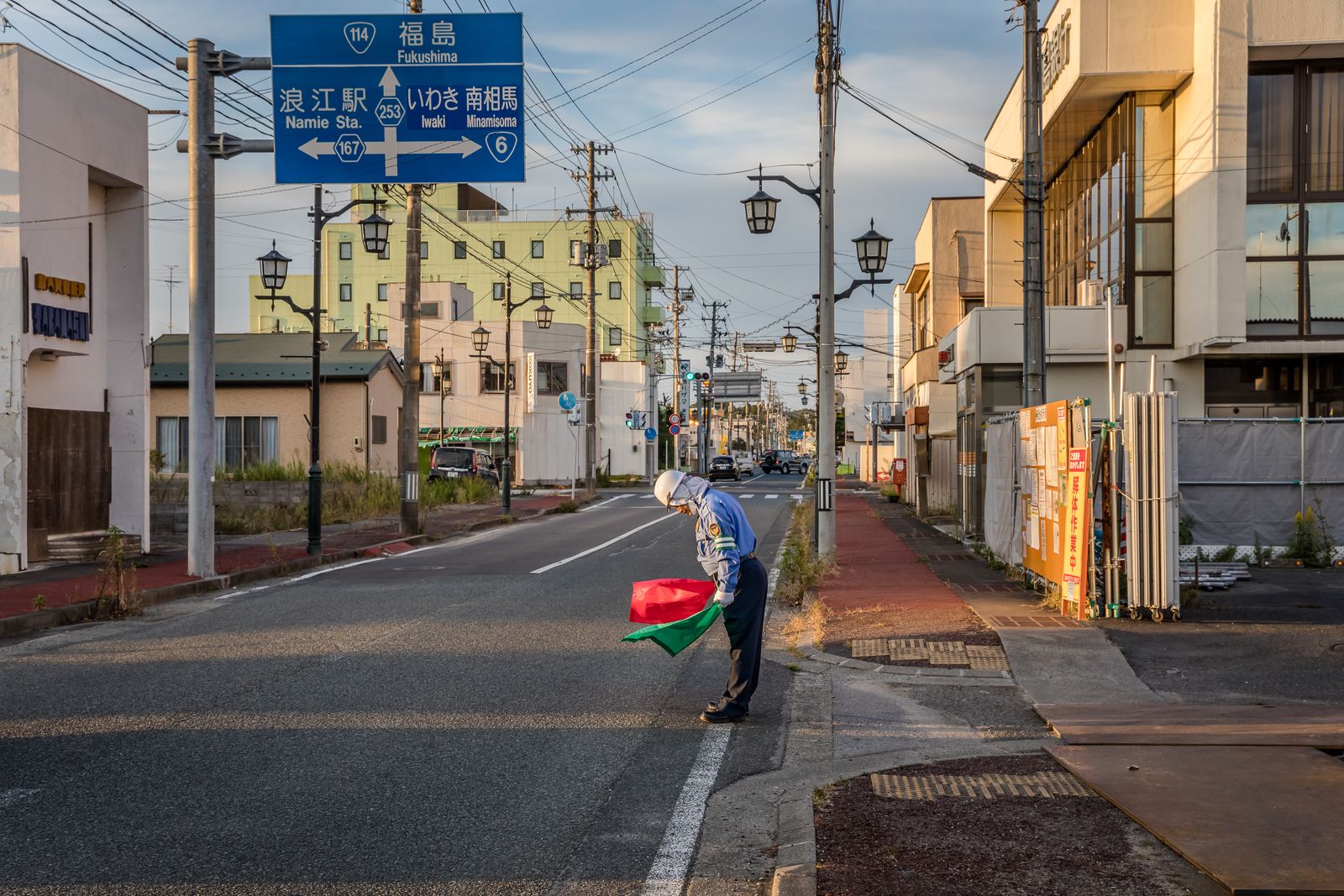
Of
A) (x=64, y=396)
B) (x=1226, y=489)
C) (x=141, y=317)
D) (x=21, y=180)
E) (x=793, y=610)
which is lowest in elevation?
(x=793, y=610)

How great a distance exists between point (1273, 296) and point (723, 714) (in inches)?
711

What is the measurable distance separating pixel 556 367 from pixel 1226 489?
4662cm

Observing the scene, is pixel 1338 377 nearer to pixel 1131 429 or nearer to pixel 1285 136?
pixel 1285 136

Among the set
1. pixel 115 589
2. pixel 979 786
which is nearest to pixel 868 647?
pixel 979 786

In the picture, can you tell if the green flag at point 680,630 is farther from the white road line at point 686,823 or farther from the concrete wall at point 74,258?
the concrete wall at point 74,258

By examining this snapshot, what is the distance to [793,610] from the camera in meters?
14.3

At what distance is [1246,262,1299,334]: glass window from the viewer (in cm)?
2222

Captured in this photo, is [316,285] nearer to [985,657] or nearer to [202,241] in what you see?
[202,241]

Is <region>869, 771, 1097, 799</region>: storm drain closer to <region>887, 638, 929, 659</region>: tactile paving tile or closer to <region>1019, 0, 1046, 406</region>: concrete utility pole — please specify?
<region>887, 638, 929, 659</region>: tactile paving tile

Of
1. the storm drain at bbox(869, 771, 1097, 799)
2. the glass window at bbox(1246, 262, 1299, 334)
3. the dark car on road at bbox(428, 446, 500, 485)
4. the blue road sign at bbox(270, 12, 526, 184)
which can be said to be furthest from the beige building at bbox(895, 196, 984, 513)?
the storm drain at bbox(869, 771, 1097, 799)

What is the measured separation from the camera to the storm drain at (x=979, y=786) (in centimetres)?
618

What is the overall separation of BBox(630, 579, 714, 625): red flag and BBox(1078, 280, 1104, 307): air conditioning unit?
18419mm

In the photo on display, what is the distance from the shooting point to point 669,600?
8570mm

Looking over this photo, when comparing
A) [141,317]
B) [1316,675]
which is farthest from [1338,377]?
[141,317]
